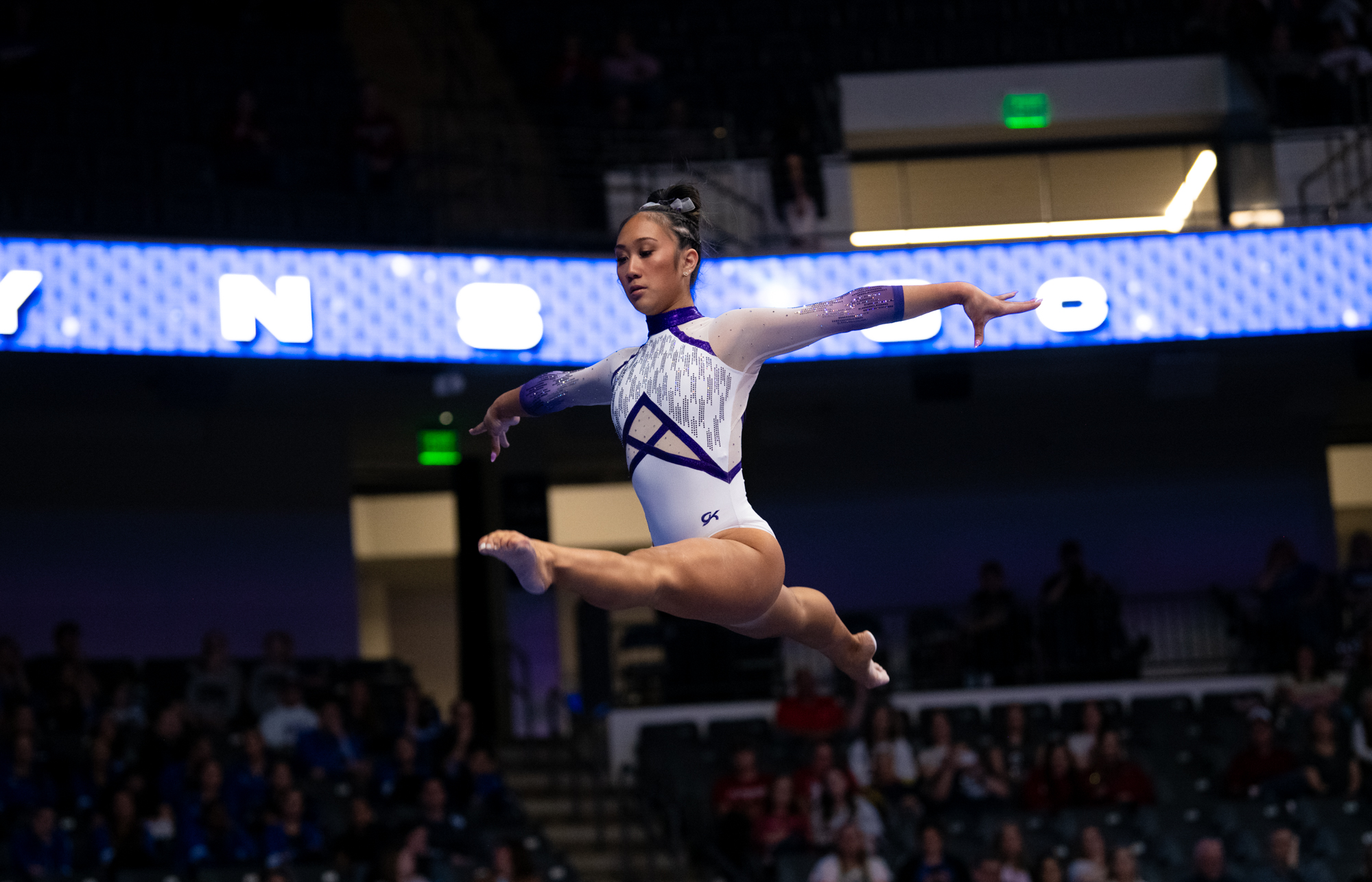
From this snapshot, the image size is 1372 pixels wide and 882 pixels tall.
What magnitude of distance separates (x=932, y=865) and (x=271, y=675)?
512 centimetres

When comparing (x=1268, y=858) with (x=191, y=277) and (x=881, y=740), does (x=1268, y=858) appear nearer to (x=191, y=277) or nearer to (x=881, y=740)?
(x=881, y=740)

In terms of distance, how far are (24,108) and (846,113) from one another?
280 inches

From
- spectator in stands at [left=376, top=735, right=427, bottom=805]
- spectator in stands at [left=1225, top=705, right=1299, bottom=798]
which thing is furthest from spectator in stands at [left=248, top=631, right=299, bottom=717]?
spectator in stands at [left=1225, top=705, right=1299, bottom=798]

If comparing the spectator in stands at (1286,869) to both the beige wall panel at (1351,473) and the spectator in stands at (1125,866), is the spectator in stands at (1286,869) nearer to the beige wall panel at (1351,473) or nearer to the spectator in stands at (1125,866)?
the spectator in stands at (1125,866)

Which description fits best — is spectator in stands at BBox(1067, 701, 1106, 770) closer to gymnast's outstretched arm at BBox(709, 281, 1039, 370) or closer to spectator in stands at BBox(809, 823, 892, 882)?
spectator in stands at BBox(809, 823, 892, 882)

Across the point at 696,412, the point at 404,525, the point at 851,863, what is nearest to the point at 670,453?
the point at 696,412

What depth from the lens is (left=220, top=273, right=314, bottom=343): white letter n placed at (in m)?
→ 11.3

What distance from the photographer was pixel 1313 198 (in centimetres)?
1374

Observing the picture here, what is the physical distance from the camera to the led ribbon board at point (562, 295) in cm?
1100

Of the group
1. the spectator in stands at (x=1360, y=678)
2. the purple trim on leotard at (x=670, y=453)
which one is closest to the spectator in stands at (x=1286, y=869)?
the spectator in stands at (x=1360, y=678)

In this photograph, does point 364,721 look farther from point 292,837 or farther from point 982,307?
point 982,307

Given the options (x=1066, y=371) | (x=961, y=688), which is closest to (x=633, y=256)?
(x=961, y=688)

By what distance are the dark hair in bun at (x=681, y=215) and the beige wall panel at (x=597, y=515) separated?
1468 centimetres

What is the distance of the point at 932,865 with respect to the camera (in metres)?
9.94
